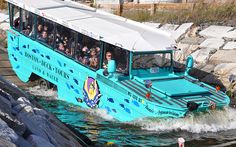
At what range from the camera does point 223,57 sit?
59.1ft

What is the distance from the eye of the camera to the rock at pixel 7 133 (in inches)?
270

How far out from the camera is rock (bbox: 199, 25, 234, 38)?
64.5 ft

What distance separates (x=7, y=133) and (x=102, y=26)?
7.87 m

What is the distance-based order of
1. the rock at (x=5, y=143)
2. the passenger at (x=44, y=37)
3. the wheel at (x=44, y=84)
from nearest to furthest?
the rock at (x=5, y=143)
the passenger at (x=44, y=37)
the wheel at (x=44, y=84)

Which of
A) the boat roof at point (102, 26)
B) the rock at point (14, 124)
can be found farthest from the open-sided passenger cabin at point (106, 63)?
the rock at point (14, 124)

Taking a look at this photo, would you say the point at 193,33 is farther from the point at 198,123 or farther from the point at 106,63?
the point at 198,123

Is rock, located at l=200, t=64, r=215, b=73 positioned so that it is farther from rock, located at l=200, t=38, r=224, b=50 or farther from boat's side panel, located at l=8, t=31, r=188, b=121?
boat's side panel, located at l=8, t=31, r=188, b=121

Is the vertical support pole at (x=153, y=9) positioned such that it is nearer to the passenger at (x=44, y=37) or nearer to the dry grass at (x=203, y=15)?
the dry grass at (x=203, y=15)

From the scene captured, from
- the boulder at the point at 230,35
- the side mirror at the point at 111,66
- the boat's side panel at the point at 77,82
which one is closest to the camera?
the boat's side panel at the point at 77,82

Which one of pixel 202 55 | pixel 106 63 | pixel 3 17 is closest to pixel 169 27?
pixel 202 55

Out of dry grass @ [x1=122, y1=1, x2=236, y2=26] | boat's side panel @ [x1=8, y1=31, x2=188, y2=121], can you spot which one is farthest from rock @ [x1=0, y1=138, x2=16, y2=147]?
dry grass @ [x1=122, y1=1, x2=236, y2=26]


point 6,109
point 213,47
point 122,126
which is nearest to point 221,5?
point 213,47

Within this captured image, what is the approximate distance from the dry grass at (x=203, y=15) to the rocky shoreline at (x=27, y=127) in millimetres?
11647

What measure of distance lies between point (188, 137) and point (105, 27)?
4193 millimetres
